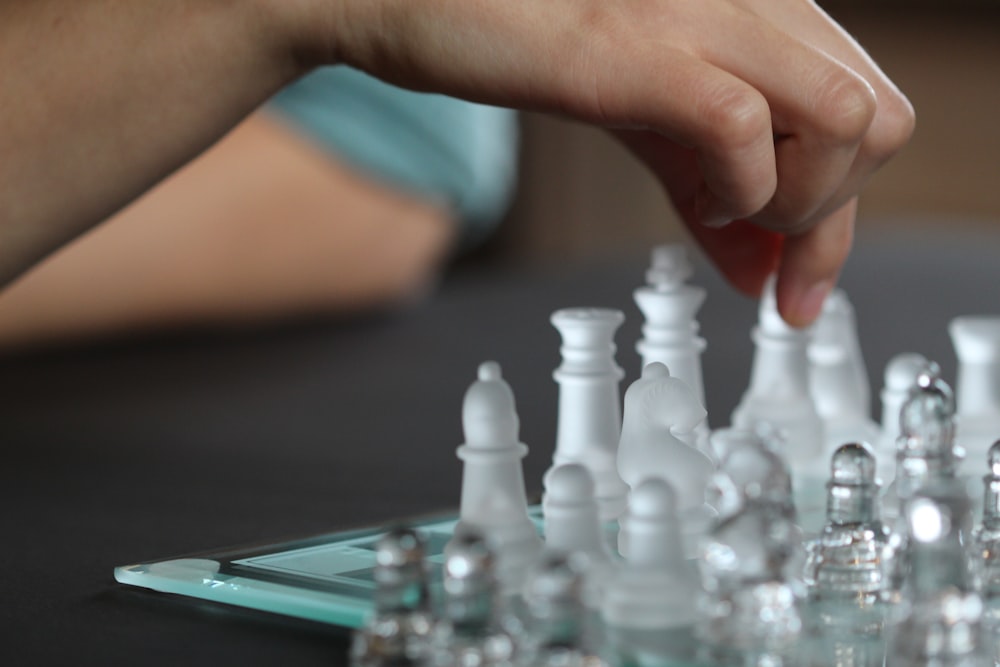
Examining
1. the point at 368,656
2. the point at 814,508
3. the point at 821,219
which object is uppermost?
the point at 821,219

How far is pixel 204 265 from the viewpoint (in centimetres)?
236

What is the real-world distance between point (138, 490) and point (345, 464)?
0.20m

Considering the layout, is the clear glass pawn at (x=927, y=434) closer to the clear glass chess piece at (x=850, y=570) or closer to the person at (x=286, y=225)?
the clear glass chess piece at (x=850, y=570)

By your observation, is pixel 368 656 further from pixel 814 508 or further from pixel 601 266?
pixel 601 266

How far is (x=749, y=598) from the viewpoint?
634 mm

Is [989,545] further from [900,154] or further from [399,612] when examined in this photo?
[900,154]

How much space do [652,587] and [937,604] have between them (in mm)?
153

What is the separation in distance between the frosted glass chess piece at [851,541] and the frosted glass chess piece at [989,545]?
53 millimetres

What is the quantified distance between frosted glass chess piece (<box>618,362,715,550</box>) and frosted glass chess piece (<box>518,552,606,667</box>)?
0.26m

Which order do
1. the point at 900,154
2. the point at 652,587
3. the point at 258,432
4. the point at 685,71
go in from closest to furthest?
1. the point at 652,587
2. the point at 685,71
3. the point at 258,432
4. the point at 900,154

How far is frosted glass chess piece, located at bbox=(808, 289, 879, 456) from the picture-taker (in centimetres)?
123

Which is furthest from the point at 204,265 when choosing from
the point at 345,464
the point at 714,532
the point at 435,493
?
the point at 714,532

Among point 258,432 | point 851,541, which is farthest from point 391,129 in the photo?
point 851,541

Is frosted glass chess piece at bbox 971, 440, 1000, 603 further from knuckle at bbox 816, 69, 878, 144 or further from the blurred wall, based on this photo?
the blurred wall
